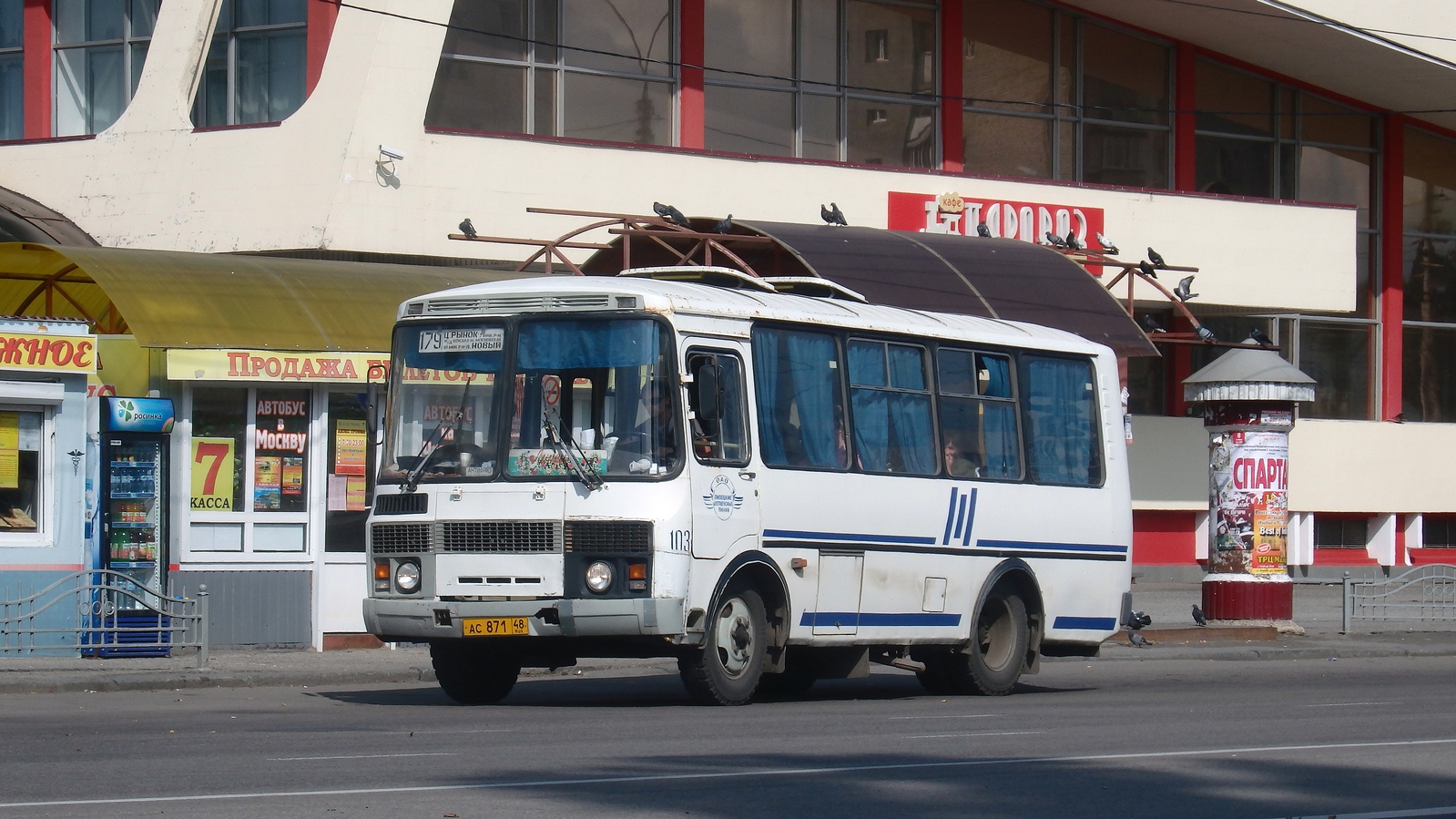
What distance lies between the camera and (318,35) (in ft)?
80.8

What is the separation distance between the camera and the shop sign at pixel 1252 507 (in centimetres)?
2505

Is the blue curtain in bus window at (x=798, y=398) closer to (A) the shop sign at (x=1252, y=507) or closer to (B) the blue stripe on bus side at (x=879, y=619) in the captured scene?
(B) the blue stripe on bus side at (x=879, y=619)

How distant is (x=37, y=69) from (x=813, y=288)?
14403mm

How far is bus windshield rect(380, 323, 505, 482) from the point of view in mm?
13734

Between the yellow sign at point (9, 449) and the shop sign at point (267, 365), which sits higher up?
the shop sign at point (267, 365)

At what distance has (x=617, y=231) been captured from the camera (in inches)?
890

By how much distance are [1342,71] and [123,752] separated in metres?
28.5

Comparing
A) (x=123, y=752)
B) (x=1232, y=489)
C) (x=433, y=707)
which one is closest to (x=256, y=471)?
(x=433, y=707)

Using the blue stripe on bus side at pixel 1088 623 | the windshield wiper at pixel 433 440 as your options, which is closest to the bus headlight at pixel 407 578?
the windshield wiper at pixel 433 440

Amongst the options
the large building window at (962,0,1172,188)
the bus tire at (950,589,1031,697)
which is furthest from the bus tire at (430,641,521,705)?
the large building window at (962,0,1172,188)

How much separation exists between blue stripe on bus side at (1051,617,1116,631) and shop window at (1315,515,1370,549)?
65.5 feet

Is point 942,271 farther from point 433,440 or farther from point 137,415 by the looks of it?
point 433,440

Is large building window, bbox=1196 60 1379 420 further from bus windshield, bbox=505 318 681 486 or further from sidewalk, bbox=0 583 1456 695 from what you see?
bus windshield, bbox=505 318 681 486

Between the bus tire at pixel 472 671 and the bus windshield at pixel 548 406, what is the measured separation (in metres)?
1.40
